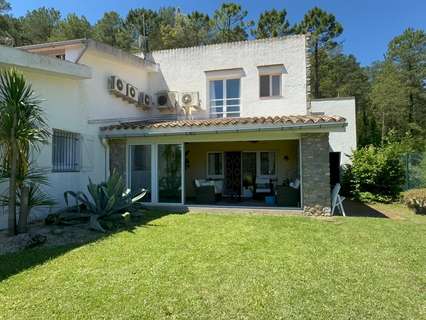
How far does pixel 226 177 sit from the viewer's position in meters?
19.5

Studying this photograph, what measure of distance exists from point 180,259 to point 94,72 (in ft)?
35.0

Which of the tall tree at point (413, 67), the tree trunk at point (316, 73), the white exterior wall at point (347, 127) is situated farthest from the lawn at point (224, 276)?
the tall tree at point (413, 67)

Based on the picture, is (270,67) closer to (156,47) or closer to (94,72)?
(94,72)

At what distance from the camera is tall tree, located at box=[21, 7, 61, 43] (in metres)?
32.2

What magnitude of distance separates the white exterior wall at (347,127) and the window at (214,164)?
7158mm

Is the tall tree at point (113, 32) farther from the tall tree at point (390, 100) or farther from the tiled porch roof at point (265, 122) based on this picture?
the tall tree at point (390, 100)

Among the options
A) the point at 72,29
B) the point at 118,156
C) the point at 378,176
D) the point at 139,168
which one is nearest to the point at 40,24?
the point at 72,29

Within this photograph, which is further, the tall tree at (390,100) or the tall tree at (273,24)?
the tall tree at (390,100)

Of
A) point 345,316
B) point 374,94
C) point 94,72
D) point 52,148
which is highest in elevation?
point 374,94

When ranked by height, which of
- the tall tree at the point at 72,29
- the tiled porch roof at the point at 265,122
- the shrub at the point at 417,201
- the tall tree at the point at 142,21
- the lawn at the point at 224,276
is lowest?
the lawn at the point at 224,276

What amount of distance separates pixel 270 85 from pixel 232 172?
574 cm

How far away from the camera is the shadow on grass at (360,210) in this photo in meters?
12.9

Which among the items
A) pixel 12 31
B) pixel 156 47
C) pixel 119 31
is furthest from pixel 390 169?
pixel 12 31

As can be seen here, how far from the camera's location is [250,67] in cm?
1717
